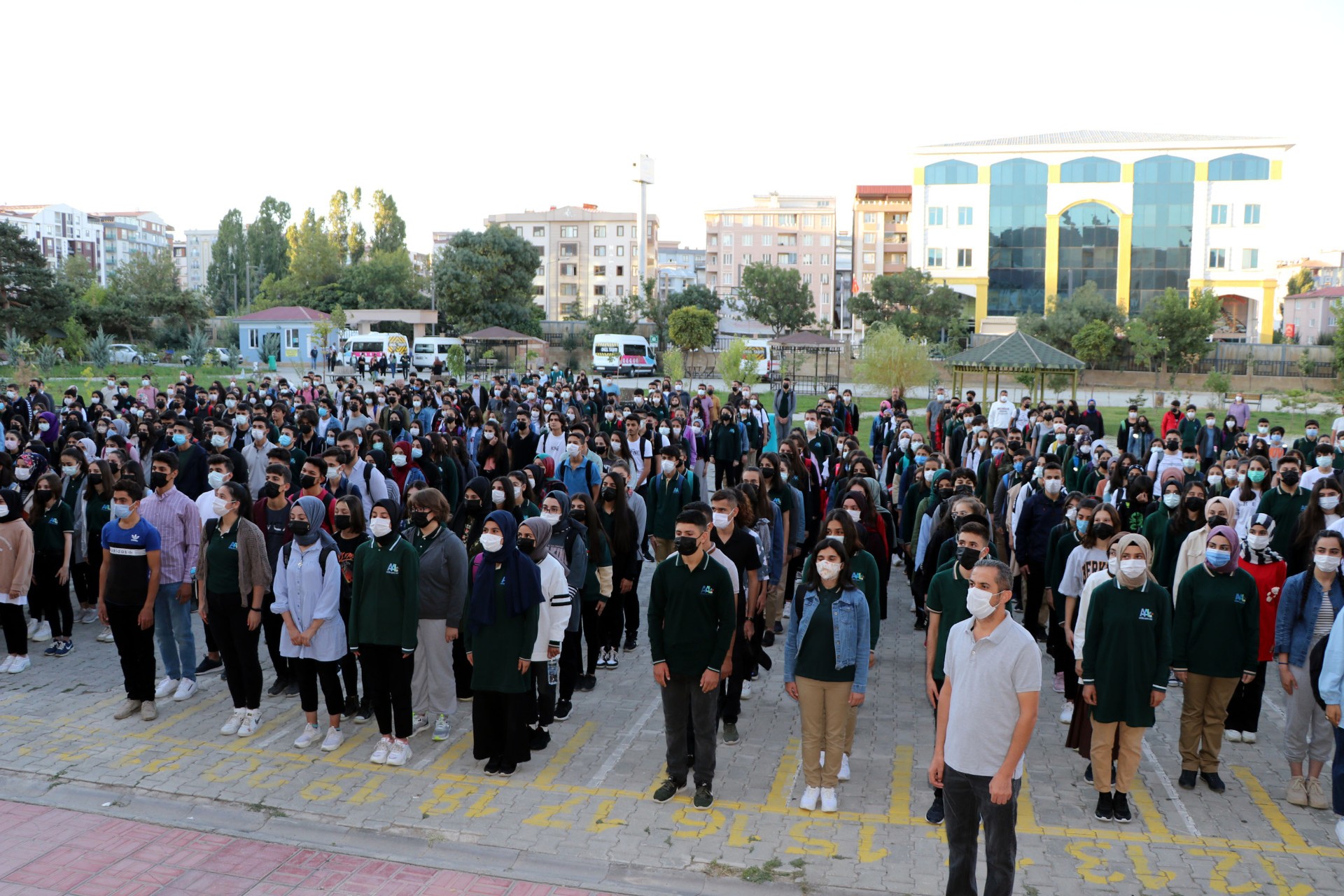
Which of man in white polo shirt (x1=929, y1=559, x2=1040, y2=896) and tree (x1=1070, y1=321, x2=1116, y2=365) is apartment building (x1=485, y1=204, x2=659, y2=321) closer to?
tree (x1=1070, y1=321, x2=1116, y2=365)

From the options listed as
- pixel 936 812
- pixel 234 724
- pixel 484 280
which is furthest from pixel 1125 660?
pixel 484 280

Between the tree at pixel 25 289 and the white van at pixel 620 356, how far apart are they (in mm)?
25332

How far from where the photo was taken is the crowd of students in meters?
5.95

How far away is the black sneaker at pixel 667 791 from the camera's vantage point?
6320mm

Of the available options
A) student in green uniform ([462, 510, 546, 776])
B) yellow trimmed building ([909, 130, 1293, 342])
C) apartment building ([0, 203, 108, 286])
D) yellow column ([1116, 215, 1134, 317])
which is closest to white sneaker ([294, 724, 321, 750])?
student in green uniform ([462, 510, 546, 776])

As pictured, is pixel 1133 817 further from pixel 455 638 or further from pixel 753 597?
pixel 455 638

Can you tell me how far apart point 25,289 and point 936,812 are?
52.9 m

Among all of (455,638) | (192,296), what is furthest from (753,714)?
(192,296)

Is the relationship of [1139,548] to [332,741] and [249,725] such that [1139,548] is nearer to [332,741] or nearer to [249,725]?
[332,741]

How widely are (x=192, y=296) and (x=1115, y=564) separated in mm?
63585

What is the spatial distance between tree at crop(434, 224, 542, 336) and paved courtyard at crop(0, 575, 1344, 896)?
181 feet

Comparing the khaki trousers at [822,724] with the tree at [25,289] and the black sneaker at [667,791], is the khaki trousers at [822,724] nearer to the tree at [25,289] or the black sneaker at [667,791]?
the black sneaker at [667,791]

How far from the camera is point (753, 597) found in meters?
7.31

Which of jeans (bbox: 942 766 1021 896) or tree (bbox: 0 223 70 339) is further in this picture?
tree (bbox: 0 223 70 339)
